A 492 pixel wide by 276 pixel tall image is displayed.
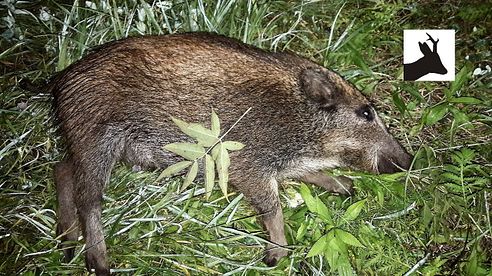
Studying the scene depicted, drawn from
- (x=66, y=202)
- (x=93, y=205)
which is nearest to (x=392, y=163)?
(x=93, y=205)

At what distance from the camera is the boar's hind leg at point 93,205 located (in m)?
3.90

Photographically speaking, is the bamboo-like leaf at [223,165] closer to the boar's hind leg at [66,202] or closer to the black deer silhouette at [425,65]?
the boar's hind leg at [66,202]

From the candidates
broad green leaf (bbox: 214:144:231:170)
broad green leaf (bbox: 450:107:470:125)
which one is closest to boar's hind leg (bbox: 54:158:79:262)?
broad green leaf (bbox: 214:144:231:170)

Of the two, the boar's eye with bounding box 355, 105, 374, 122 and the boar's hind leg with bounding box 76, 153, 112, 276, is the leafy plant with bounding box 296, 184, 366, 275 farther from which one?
the boar's hind leg with bounding box 76, 153, 112, 276

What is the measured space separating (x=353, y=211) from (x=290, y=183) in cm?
62

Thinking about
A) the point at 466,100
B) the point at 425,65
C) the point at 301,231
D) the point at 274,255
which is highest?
the point at 425,65

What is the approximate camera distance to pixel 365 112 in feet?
13.4

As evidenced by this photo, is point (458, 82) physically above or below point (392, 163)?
above

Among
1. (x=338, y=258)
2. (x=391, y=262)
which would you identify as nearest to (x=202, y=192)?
(x=338, y=258)

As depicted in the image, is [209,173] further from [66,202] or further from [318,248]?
[66,202]

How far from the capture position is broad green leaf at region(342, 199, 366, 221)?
4012 millimetres

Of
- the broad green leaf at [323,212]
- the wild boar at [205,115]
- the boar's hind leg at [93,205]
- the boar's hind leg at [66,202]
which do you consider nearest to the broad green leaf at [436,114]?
the wild boar at [205,115]

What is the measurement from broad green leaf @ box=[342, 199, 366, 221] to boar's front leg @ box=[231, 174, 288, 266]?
1.42 feet

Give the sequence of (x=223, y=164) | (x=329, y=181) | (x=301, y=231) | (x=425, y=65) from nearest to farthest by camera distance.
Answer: (x=223, y=164), (x=301, y=231), (x=329, y=181), (x=425, y=65)
